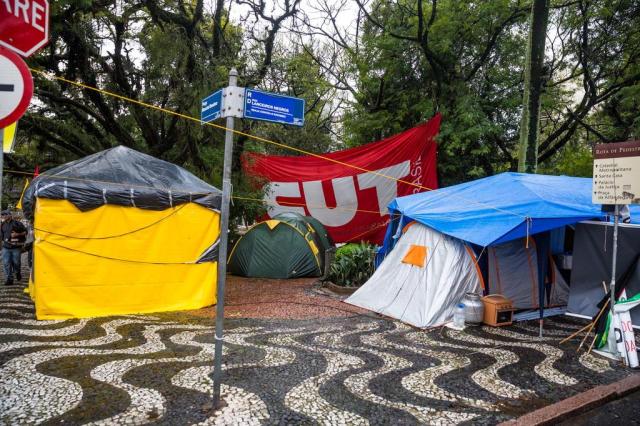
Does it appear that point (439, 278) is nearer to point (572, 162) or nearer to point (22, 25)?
point (22, 25)

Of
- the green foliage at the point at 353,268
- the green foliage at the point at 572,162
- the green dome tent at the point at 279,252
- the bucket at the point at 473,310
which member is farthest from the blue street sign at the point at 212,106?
the green foliage at the point at 572,162

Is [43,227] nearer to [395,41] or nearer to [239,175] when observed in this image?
[239,175]

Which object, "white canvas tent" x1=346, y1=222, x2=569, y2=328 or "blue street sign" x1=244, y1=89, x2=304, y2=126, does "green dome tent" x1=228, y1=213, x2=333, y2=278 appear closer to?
"white canvas tent" x1=346, y1=222, x2=569, y2=328

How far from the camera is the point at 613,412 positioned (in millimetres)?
4477

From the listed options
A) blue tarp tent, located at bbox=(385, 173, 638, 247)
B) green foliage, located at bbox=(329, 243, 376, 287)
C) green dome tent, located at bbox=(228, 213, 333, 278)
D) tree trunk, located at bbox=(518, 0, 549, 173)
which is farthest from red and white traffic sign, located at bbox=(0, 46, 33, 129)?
tree trunk, located at bbox=(518, 0, 549, 173)

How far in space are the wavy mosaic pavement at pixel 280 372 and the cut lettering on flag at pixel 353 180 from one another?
6.67 metres

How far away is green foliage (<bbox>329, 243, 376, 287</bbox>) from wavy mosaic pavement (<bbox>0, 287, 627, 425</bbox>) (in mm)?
4181

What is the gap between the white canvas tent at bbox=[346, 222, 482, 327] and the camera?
780 cm

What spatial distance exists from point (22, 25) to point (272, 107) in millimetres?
1963

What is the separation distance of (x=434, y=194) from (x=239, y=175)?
6.87m

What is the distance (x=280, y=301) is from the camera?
9469 mm

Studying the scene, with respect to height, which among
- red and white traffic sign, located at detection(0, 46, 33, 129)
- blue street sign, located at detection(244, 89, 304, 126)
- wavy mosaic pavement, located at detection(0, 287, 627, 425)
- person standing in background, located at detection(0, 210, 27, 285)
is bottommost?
wavy mosaic pavement, located at detection(0, 287, 627, 425)

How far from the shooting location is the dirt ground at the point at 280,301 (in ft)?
27.1

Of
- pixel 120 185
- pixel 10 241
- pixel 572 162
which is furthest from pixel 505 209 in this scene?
pixel 10 241
